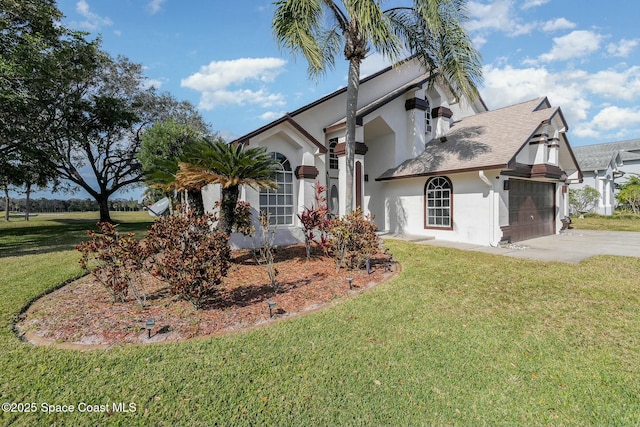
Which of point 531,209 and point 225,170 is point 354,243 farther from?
point 531,209

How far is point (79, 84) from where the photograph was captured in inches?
876

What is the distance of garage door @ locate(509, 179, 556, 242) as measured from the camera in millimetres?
13602

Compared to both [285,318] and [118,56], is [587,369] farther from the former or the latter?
[118,56]

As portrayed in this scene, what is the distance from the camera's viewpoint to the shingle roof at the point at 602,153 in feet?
95.7

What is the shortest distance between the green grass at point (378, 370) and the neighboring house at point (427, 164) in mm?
6696

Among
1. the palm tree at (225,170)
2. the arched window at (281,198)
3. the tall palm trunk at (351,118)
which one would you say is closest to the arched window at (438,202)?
the tall palm trunk at (351,118)

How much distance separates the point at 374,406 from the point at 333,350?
1123mm

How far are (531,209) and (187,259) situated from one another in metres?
15.8

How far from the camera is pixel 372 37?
29.8 ft

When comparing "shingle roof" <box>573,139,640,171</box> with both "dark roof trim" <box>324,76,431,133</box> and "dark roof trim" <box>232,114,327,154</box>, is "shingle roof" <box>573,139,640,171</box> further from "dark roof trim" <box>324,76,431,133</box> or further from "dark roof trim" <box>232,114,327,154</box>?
"dark roof trim" <box>232,114,327,154</box>

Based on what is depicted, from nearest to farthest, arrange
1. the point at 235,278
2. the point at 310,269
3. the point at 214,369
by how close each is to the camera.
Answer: the point at 214,369 → the point at 235,278 → the point at 310,269

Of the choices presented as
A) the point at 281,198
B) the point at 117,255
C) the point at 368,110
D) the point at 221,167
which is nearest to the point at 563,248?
the point at 368,110

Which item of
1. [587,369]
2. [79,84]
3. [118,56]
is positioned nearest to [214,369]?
[587,369]

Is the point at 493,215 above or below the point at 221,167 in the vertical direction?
below
